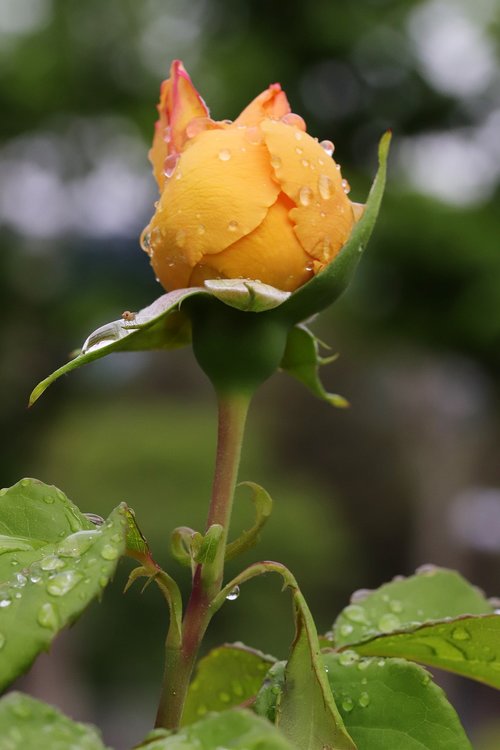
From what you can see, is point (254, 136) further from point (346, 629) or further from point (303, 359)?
point (346, 629)

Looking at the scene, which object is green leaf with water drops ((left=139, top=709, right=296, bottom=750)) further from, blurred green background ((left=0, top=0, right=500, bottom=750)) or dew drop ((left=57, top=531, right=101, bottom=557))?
blurred green background ((left=0, top=0, right=500, bottom=750))

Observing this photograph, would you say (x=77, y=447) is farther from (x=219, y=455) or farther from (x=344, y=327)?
(x=219, y=455)

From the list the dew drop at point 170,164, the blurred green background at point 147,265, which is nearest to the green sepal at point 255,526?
the dew drop at point 170,164

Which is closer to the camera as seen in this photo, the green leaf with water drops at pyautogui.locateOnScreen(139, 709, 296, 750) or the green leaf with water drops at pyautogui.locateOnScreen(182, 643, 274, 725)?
the green leaf with water drops at pyautogui.locateOnScreen(139, 709, 296, 750)

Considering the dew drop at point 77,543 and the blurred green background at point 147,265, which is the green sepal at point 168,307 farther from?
the blurred green background at point 147,265

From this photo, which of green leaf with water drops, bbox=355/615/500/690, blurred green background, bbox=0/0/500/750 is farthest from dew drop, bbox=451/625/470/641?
blurred green background, bbox=0/0/500/750

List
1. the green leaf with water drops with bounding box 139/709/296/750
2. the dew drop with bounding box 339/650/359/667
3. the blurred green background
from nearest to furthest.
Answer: the green leaf with water drops with bounding box 139/709/296/750 < the dew drop with bounding box 339/650/359/667 < the blurred green background

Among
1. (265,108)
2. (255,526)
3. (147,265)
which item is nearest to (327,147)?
(265,108)

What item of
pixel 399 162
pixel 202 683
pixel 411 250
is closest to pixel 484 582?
pixel 411 250
